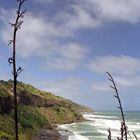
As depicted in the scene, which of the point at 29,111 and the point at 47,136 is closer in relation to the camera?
the point at 47,136

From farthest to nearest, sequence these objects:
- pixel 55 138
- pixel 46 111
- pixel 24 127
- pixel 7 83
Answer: pixel 46 111 < pixel 7 83 < pixel 24 127 < pixel 55 138

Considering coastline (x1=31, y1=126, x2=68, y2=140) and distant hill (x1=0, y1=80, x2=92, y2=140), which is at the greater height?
distant hill (x1=0, y1=80, x2=92, y2=140)

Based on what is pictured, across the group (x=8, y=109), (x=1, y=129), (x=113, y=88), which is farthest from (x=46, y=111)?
(x=113, y=88)

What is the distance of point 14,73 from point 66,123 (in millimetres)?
147065

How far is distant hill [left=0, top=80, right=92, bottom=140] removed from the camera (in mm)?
97119

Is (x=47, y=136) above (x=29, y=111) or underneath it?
underneath

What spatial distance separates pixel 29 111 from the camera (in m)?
125

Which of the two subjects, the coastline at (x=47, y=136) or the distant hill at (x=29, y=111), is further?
the distant hill at (x=29, y=111)

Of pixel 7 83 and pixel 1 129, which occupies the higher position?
pixel 7 83

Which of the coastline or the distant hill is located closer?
the coastline

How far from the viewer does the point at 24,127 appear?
104750 millimetres

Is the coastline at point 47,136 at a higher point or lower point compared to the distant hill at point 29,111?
lower

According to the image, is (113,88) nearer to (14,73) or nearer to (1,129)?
(14,73)

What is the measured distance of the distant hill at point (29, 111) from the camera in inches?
3824
